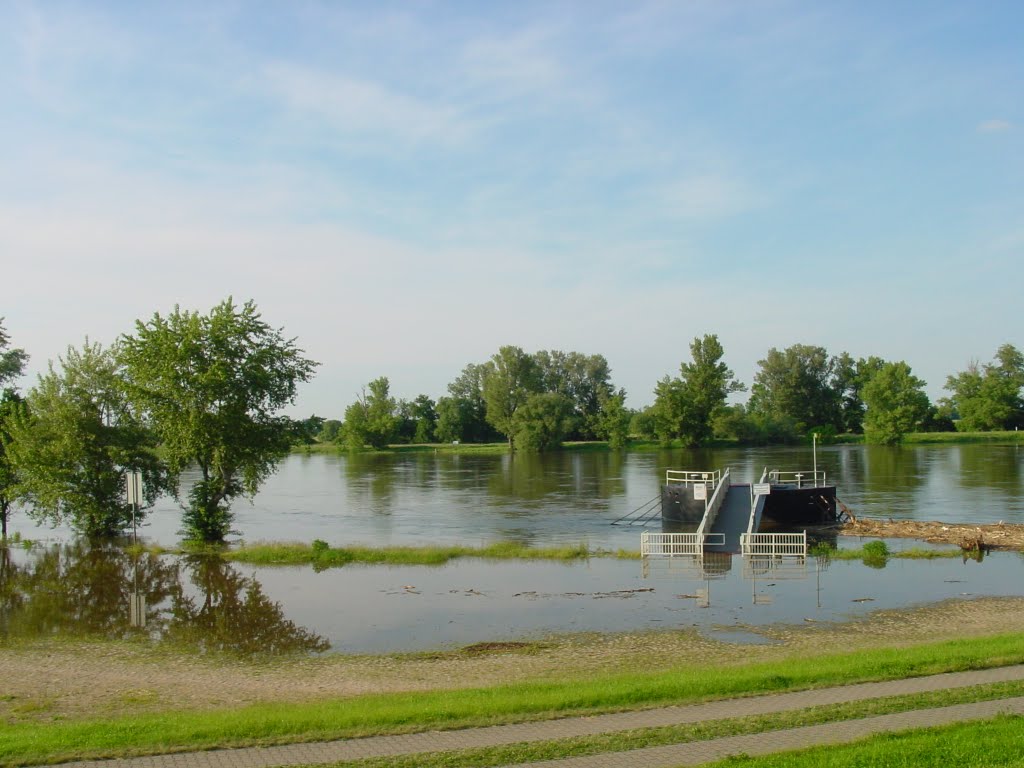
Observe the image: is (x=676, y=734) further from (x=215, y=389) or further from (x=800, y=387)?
(x=800, y=387)

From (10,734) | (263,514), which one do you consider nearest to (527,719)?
(10,734)

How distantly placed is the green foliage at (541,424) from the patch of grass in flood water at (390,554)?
93307mm

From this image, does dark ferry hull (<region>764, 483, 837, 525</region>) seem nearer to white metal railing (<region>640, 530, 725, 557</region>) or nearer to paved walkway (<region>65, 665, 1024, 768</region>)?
white metal railing (<region>640, 530, 725, 557</region>)

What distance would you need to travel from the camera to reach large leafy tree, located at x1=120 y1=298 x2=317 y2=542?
34906mm

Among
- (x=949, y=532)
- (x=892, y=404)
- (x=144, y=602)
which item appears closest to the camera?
(x=144, y=602)

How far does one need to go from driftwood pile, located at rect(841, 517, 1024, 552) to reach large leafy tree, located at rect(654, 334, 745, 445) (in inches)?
3419

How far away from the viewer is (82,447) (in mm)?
36625

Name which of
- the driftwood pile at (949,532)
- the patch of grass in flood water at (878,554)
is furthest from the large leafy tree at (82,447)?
the driftwood pile at (949,532)

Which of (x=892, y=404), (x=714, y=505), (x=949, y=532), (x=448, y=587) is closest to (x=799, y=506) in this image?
(x=714, y=505)

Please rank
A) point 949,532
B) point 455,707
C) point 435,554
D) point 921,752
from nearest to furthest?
point 921,752, point 455,707, point 435,554, point 949,532

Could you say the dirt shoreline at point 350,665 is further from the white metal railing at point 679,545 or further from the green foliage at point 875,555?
the white metal railing at point 679,545

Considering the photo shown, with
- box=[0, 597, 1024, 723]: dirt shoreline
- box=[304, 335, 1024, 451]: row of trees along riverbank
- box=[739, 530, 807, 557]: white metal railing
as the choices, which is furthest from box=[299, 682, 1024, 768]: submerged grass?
box=[304, 335, 1024, 451]: row of trees along riverbank

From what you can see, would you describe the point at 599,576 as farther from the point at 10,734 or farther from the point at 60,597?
the point at 10,734

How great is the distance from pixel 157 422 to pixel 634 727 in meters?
29.2
